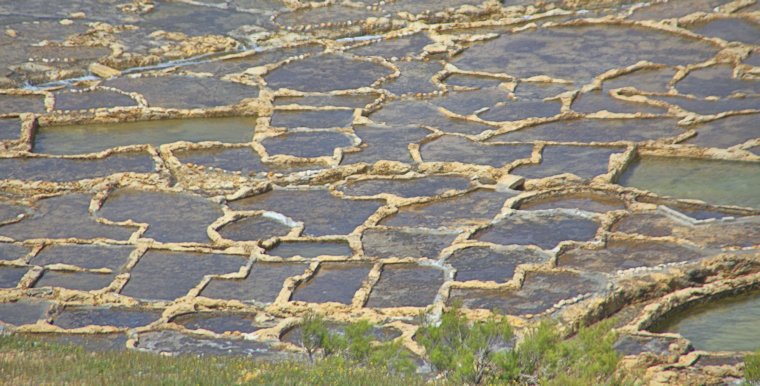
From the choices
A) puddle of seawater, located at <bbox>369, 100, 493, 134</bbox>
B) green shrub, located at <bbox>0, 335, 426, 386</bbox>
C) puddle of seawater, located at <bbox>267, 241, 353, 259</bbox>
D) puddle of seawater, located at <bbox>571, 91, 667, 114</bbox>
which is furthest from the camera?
puddle of seawater, located at <bbox>571, 91, 667, 114</bbox>

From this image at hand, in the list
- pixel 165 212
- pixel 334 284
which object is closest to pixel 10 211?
pixel 165 212

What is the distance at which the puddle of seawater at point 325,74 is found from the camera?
15.5 m

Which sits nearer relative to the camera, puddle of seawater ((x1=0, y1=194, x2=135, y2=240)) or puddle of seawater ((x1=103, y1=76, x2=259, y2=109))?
puddle of seawater ((x1=0, y1=194, x2=135, y2=240))

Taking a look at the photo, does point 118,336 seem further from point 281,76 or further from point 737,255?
point 281,76

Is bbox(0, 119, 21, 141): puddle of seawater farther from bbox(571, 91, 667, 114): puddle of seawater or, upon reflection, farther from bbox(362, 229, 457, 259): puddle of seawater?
bbox(571, 91, 667, 114): puddle of seawater

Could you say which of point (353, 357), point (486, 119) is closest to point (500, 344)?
point (353, 357)

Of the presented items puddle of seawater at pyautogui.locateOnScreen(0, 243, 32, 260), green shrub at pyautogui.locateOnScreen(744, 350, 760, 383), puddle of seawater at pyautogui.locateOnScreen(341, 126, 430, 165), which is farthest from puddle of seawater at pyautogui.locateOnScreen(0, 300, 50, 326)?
green shrub at pyautogui.locateOnScreen(744, 350, 760, 383)

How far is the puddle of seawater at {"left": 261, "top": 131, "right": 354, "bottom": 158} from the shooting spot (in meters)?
13.5

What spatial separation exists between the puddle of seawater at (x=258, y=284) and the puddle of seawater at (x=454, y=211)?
1.30 meters

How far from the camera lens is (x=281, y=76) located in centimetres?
1591

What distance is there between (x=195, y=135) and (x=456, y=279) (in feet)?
16.1

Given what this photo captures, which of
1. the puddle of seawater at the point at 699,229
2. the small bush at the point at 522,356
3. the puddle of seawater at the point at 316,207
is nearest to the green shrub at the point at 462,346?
the small bush at the point at 522,356

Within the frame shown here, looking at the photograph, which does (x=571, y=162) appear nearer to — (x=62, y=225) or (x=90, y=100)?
(x=62, y=225)

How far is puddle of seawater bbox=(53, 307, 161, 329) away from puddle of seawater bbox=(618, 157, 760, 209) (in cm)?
503
